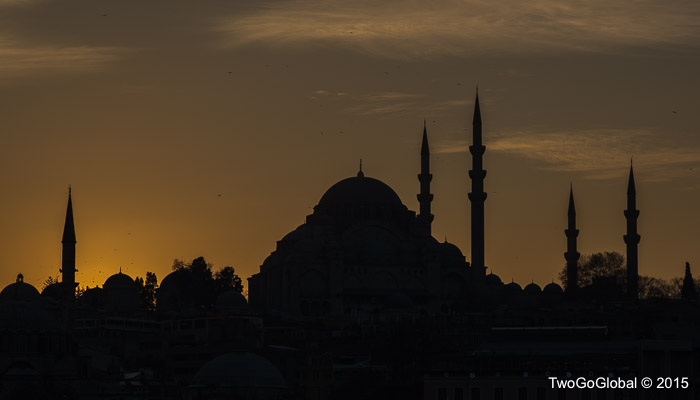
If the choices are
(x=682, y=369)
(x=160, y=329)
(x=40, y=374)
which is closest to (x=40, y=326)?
(x=40, y=374)

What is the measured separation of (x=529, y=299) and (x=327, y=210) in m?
16.2

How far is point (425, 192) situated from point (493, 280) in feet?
27.4

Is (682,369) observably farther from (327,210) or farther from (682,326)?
(327,210)

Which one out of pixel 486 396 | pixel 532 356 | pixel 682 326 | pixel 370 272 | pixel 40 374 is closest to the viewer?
pixel 486 396

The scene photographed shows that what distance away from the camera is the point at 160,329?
15375cm

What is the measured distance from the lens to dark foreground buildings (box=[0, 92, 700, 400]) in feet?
364

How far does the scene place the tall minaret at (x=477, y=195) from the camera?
516ft

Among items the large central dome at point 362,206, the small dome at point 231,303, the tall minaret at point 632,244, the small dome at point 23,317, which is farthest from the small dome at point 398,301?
the small dome at point 23,317

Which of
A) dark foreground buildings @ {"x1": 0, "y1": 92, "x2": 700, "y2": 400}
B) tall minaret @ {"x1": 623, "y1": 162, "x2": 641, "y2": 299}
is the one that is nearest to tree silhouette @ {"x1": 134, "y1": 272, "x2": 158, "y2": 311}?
dark foreground buildings @ {"x1": 0, "y1": 92, "x2": 700, "y2": 400}

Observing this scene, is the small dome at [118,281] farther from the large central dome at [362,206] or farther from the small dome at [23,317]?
the small dome at [23,317]

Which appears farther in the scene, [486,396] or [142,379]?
[142,379]

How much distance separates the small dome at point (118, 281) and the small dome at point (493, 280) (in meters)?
25.9

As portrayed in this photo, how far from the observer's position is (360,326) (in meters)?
153

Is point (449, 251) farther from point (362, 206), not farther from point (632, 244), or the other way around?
point (632, 244)
